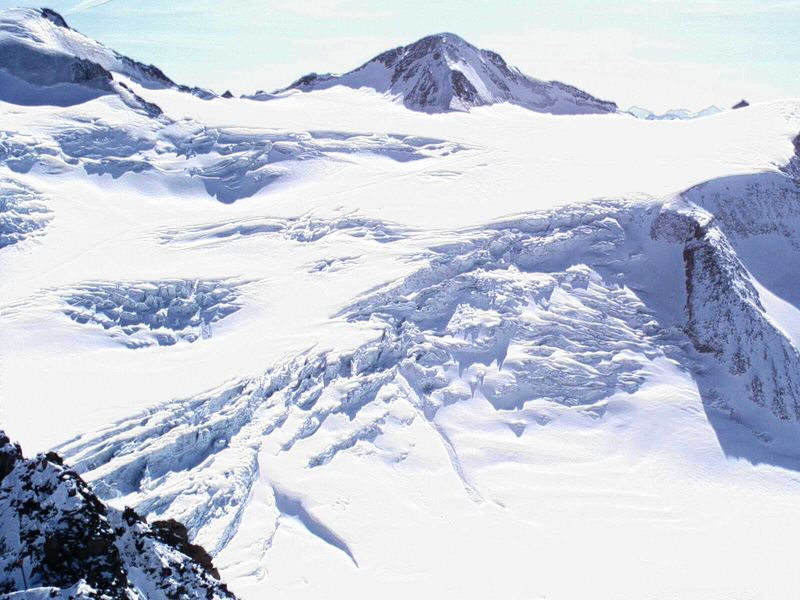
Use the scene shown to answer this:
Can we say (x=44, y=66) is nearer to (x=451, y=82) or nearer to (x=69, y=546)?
(x=451, y=82)

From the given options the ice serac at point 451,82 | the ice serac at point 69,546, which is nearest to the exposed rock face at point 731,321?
the ice serac at point 451,82

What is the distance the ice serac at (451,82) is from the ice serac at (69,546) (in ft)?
184

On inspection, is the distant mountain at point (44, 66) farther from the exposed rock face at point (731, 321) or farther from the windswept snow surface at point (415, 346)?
the exposed rock face at point (731, 321)

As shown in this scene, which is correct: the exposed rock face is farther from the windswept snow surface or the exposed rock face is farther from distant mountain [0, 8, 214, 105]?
distant mountain [0, 8, 214, 105]

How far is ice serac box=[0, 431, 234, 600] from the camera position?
10820 millimetres

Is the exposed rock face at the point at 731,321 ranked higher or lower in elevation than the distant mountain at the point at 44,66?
lower

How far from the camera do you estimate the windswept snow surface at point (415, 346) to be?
2562cm

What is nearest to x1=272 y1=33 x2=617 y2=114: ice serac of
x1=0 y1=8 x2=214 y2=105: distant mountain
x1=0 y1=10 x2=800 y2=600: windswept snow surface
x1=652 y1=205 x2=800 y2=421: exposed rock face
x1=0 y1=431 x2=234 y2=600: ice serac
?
x1=0 y1=10 x2=800 y2=600: windswept snow surface

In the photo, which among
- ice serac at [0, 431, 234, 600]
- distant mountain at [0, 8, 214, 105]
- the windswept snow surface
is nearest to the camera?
ice serac at [0, 431, 234, 600]

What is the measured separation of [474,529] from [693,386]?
15811 mm

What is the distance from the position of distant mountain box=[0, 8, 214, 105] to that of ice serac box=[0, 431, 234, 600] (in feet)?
159

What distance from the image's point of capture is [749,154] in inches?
1992

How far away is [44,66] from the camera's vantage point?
55156mm

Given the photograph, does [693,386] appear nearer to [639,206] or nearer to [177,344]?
[639,206]
